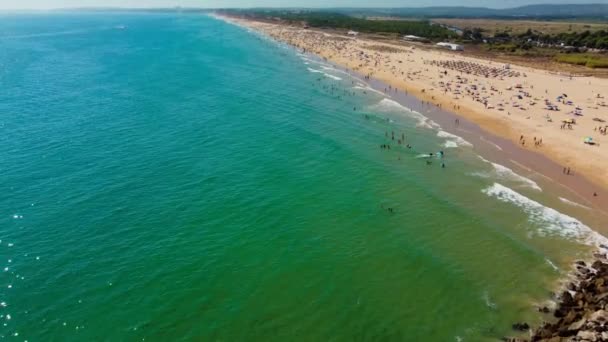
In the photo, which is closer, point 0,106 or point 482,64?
point 0,106

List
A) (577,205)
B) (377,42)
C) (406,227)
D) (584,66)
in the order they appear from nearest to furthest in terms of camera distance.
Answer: (406,227) < (577,205) < (584,66) < (377,42)

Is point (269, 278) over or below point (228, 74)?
below

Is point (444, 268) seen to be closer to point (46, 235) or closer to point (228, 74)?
point (46, 235)

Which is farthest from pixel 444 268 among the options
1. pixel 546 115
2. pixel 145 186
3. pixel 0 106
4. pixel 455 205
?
pixel 0 106

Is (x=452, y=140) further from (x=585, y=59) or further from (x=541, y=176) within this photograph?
(x=585, y=59)

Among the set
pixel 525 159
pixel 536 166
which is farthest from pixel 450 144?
pixel 536 166
